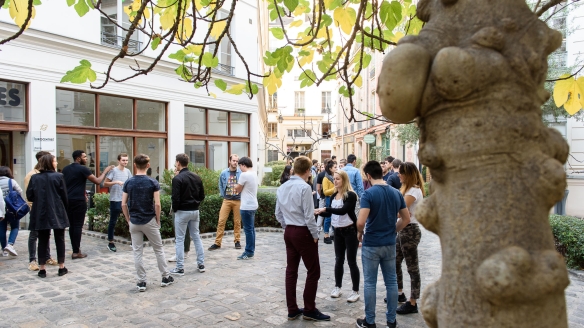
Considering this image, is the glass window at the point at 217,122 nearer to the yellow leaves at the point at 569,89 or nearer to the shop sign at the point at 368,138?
the shop sign at the point at 368,138

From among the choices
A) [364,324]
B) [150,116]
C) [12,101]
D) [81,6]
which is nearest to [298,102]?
[150,116]

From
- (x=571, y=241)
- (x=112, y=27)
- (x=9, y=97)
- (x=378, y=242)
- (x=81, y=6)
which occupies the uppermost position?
(x=112, y=27)

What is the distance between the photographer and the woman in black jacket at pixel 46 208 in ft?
21.1

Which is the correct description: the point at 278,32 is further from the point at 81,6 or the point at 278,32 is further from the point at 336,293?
the point at 336,293

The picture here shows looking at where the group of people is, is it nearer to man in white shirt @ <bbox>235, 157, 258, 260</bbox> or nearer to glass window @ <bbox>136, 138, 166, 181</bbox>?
man in white shirt @ <bbox>235, 157, 258, 260</bbox>

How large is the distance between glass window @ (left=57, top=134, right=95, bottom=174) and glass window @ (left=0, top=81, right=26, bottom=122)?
3.68 ft

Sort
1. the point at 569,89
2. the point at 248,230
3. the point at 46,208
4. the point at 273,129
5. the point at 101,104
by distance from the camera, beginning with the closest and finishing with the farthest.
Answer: the point at 569,89 → the point at 46,208 → the point at 248,230 → the point at 101,104 → the point at 273,129

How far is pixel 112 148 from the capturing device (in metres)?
12.7

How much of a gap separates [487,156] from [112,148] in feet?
43.1

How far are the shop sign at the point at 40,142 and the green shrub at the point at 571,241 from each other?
1166 cm

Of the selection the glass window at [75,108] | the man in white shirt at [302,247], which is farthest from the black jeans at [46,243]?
the glass window at [75,108]

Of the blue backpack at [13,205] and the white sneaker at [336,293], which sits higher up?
the blue backpack at [13,205]

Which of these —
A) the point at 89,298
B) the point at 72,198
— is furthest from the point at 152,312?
the point at 72,198

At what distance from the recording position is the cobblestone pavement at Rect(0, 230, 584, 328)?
486cm
